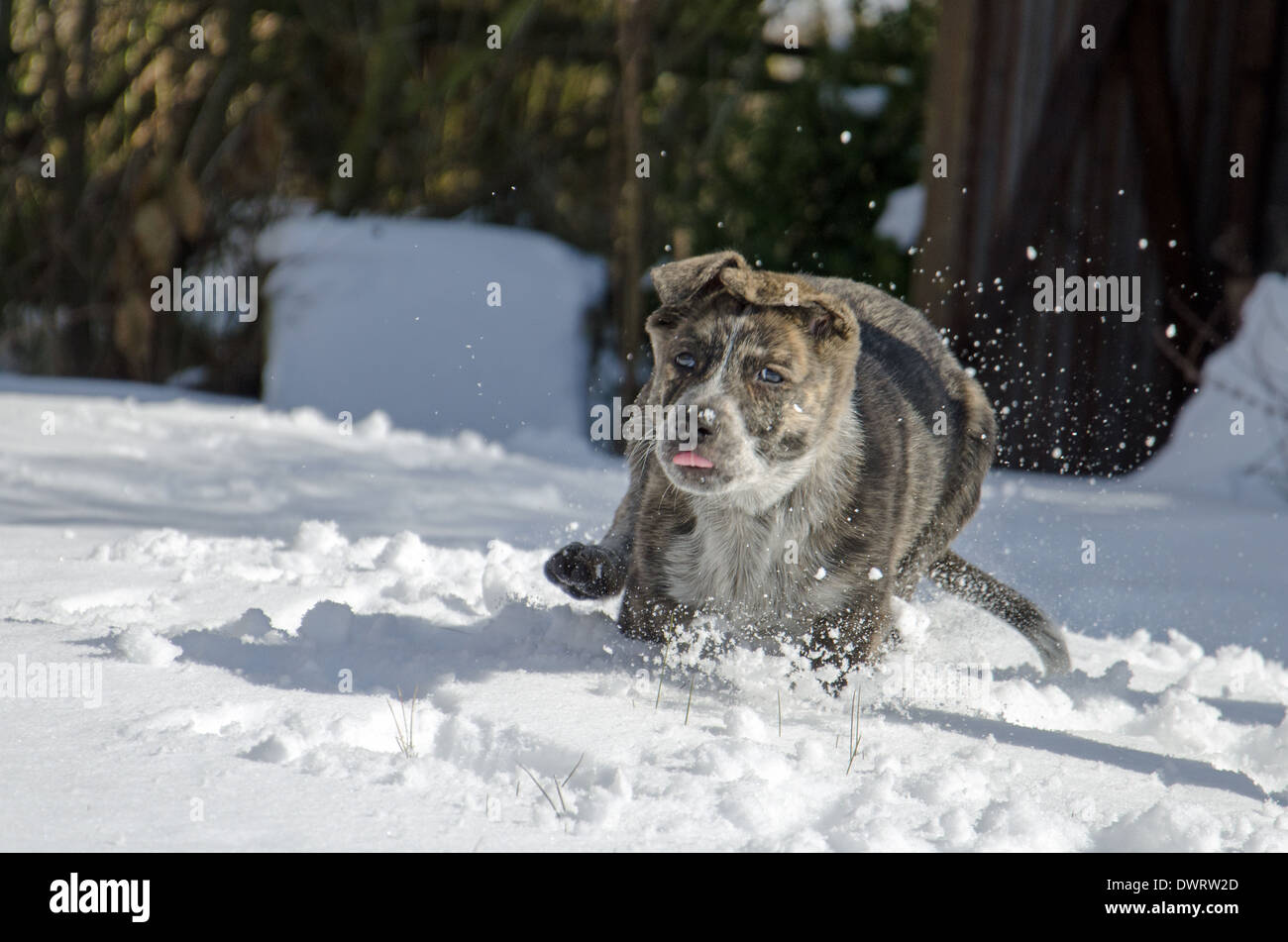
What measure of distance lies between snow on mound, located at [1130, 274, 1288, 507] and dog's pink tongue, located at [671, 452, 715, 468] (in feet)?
16.6

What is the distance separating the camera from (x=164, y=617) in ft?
12.9

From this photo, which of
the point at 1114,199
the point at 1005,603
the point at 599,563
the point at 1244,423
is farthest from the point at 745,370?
the point at 1114,199

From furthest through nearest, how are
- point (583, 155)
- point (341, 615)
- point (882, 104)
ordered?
point (583, 155) < point (882, 104) < point (341, 615)

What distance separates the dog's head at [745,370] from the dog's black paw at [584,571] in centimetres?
54

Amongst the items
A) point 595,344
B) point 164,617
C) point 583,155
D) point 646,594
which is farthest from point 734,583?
point 583,155

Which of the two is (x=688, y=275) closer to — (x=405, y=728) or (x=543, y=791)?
(x=405, y=728)

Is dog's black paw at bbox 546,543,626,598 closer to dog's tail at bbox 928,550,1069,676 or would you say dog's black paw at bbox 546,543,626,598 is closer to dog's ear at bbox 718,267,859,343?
dog's ear at bbox 718,267,859,343

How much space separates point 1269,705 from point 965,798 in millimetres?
1943

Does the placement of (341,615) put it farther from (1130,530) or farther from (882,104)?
(882,104)

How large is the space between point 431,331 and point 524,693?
6619mm

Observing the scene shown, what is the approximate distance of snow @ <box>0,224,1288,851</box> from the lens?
8.79 ft

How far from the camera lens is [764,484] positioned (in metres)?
4.01

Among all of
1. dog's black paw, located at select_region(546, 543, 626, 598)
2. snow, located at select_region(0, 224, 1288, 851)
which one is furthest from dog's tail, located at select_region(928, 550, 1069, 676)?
dog's black paw, located at select_region(546, 543, 626, 598)

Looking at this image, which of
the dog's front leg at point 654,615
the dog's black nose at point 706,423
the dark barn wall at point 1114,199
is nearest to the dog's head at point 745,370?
the dog's black nose at point 706,423
